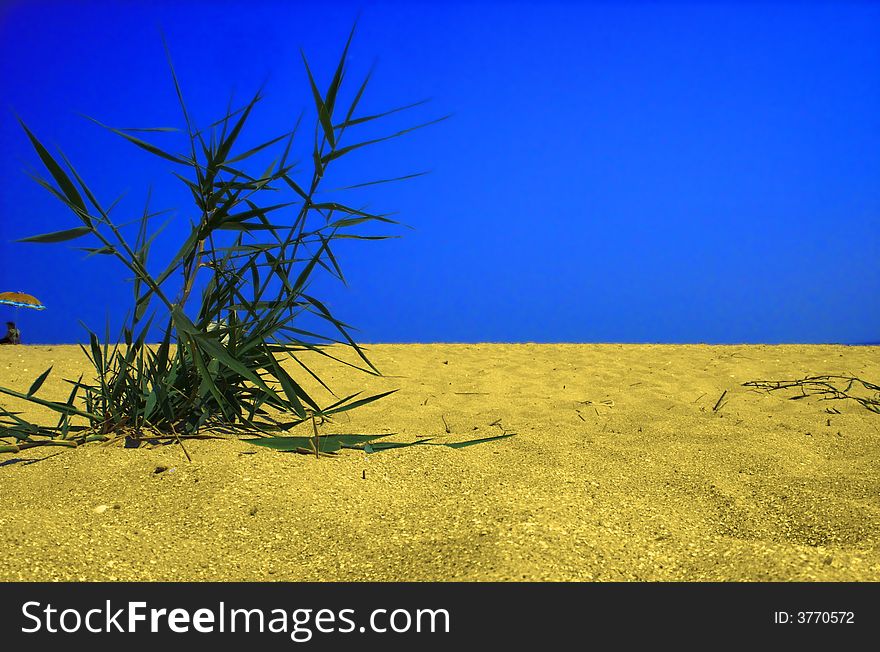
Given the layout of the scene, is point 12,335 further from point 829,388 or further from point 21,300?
point 829,388

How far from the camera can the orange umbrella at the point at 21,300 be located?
24.1 ft

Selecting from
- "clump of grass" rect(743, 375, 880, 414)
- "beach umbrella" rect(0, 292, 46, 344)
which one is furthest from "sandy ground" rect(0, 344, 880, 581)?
"beach umbrella" rect(0, 292, 46, 344)

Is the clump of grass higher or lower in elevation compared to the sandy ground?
higher

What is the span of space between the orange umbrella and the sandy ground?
6069 millimetres

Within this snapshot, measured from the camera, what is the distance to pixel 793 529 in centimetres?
169

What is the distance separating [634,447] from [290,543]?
131 centimetres

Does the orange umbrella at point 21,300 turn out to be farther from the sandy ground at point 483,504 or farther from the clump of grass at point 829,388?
the clump of grass at point 829,388

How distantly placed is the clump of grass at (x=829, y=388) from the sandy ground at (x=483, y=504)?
445 mm

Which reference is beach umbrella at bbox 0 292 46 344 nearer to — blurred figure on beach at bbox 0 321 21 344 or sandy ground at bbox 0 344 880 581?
blurred figure on beach at bbox 0 321 21 344

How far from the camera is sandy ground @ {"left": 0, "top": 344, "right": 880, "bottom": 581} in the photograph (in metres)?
1.39

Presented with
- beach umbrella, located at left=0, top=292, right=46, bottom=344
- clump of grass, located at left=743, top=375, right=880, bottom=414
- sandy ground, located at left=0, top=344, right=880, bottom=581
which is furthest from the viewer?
beach umbrella, located at left=0, top=292, right=46, bottom=344
